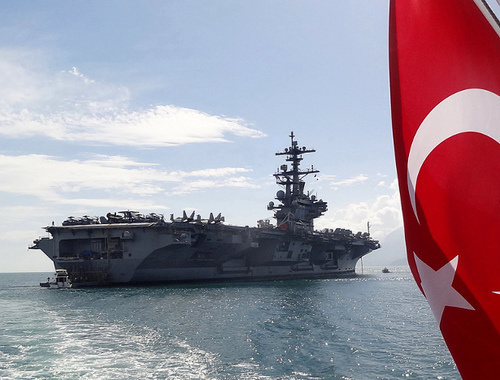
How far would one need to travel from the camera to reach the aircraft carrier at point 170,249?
130 ft

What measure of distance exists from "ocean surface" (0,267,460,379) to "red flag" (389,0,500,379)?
11.2 meters

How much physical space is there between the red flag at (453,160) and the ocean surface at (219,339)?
1118cm

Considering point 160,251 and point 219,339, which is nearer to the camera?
point 219,339

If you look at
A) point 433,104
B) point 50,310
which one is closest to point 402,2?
point 433,104

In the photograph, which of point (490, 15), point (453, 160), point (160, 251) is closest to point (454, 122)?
point (453, 160)

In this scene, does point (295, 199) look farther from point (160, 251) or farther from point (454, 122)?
point (454, 122)

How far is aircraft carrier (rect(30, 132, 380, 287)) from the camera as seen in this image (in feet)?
130

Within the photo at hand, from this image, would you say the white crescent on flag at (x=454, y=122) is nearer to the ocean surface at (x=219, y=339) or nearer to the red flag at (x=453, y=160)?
the red flag at (x=453, y=160)

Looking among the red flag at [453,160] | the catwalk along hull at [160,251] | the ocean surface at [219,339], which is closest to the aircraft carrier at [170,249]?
the catwalk along hull at [160,251]

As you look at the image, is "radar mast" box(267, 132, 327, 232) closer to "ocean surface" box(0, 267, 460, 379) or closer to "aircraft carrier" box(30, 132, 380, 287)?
"aircraft carrier" box(30, 132, 380, 287)

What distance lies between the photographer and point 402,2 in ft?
10.8

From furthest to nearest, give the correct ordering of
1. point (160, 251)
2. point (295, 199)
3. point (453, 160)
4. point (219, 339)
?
point (295, 199), point (160, 251), point (219, 339), point (453, 160)

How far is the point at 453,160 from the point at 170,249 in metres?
38.1

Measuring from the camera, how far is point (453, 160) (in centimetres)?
299
